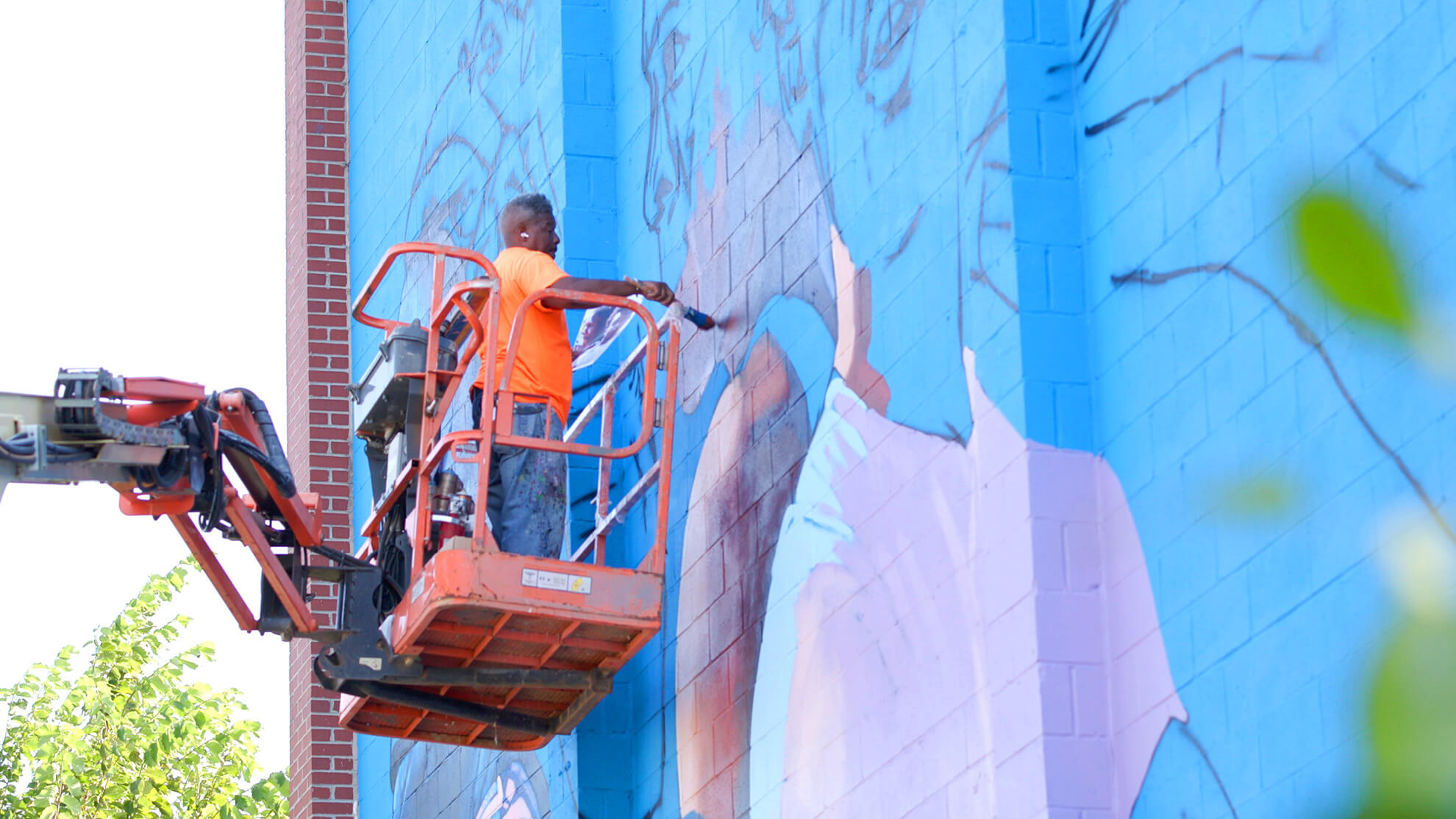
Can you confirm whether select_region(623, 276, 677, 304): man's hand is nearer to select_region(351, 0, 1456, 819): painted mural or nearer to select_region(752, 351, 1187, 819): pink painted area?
select_region(351, 0, 1456, 819): painted mural

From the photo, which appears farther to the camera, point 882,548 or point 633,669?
point 633,669

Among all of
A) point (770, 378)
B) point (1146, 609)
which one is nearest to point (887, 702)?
point (1146, 609)

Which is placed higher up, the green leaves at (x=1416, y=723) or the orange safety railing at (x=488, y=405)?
the orange safety railing at (x=488, y=405)

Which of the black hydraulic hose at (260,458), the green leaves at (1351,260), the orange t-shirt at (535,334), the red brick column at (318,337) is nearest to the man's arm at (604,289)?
the orange t-shirt at (535,334)

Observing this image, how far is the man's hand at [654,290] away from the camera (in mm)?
9844

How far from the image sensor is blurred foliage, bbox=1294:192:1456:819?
18.7 feet

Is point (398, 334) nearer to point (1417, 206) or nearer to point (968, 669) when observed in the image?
point (968, 669)

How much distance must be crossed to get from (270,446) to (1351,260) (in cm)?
529

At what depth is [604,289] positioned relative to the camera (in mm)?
9820

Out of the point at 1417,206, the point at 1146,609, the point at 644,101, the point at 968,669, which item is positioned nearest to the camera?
the point at 1417,206

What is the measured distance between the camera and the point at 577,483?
37.9ft

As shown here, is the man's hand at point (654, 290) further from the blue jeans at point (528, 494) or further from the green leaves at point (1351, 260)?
the green leaves at point (1351, 260)

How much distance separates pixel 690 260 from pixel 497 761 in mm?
3306

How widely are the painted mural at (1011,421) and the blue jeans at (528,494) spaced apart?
89 cm
